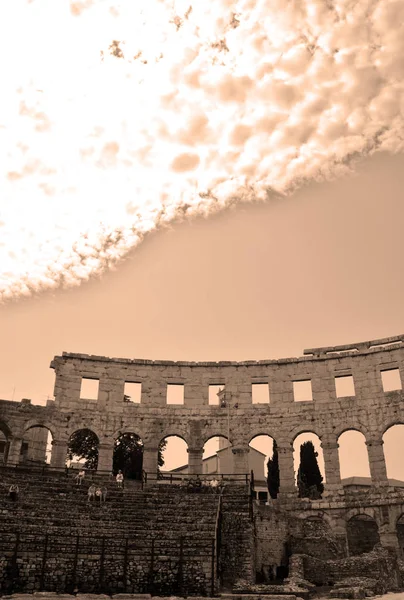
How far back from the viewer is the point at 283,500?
3097cm

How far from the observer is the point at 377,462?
31.8 m

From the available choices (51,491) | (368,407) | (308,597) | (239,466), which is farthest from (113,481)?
(368,407)

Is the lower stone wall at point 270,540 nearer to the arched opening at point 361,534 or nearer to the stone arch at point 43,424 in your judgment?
the arched opening at point 361,534

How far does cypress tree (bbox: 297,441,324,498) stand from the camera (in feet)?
128

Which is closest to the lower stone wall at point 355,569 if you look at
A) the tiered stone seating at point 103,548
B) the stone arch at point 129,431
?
the tiered stone seating at point 103,548

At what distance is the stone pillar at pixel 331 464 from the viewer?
104ft

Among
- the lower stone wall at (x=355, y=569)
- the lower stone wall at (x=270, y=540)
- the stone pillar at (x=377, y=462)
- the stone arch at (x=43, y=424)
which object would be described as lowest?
the lower stone wall at (x=355, y=569)

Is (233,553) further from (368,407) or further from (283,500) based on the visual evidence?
(368,407)

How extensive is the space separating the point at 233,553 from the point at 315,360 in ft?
53.1

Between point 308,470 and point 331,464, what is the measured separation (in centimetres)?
831

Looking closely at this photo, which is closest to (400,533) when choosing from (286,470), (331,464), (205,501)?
(331,464)

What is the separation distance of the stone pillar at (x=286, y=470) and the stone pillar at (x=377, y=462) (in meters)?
4.31

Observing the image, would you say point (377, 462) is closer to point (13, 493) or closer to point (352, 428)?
point (352, 428)

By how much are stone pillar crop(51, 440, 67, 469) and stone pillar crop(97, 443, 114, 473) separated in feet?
6.61
